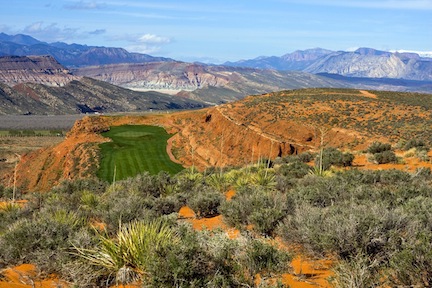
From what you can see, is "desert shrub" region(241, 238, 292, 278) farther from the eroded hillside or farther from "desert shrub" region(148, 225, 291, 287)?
the eroded hillside

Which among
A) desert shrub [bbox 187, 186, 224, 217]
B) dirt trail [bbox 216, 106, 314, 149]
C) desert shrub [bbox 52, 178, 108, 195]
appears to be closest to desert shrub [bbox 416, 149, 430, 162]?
desert shrub [bbox 187, 186, 224, 217]

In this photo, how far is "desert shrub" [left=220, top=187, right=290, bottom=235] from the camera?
8750mm

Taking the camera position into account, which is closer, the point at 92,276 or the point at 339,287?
the point at 339,287

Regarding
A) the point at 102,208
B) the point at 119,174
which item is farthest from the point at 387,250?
the point at 119,174

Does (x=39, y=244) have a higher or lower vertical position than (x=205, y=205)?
higher

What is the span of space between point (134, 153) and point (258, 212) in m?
34.2

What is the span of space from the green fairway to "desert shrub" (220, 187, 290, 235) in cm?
2494

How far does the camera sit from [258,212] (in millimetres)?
8938

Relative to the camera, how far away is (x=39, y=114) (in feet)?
615

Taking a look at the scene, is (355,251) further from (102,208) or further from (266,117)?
(266,117)

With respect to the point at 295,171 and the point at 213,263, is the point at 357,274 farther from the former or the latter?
the point at 295,171

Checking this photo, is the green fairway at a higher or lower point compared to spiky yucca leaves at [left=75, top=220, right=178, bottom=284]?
lower

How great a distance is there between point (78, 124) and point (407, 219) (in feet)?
177

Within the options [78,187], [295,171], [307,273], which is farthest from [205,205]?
[78,187]
